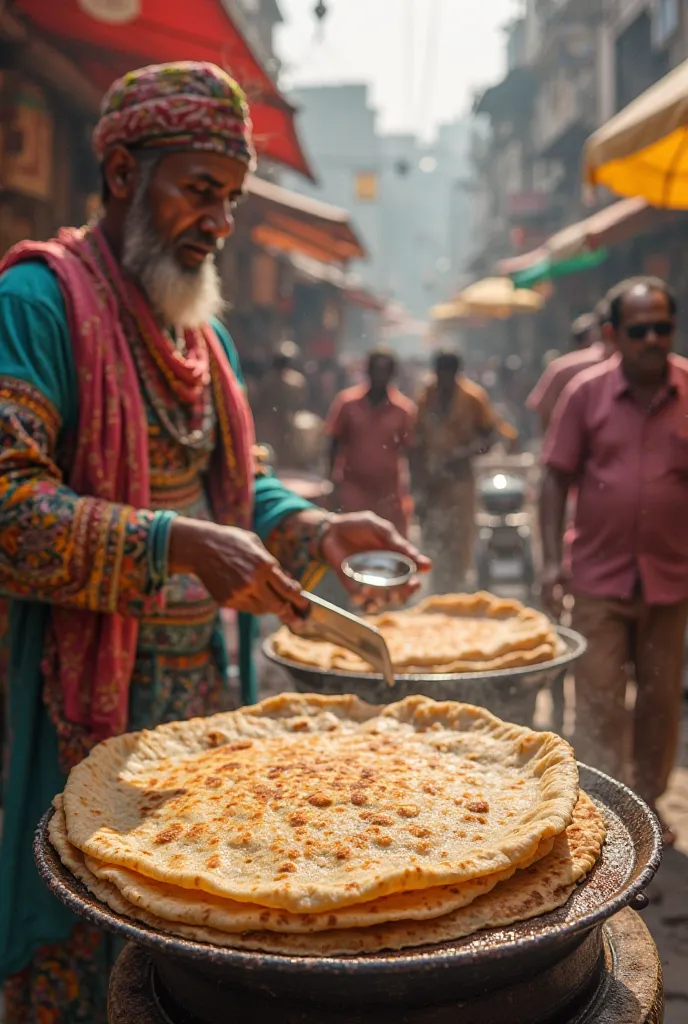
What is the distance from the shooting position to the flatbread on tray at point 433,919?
1268mm

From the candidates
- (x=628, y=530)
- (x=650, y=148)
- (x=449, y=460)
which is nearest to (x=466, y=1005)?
(x=628, y=530)

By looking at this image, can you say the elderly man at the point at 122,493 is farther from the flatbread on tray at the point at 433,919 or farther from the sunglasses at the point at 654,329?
the sunglasses at the point at 654,329

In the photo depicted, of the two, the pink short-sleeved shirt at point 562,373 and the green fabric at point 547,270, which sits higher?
the green fabric at point 547,270

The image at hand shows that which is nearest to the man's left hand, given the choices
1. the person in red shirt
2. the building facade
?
the person in red shirt

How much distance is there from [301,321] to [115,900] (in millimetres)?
20389

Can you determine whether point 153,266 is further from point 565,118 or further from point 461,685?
point 565,118

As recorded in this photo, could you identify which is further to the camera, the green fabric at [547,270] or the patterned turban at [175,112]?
the green fabric at [547,270]

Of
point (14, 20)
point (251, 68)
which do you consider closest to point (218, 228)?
point (14, 20)

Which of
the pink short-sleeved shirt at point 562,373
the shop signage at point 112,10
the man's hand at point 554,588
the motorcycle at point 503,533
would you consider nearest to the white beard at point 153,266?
the man's hand at point 554,588

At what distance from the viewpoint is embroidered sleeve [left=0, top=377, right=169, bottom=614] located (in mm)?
1949

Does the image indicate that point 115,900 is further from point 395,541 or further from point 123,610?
point 395,541

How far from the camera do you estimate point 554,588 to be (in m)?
4.21

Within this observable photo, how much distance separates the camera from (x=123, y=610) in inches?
80.8

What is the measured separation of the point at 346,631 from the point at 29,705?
804 mm
